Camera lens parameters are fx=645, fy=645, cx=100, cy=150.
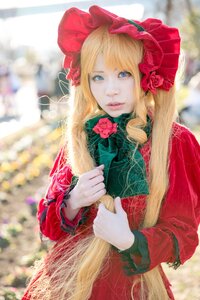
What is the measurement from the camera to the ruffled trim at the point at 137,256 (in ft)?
7.02

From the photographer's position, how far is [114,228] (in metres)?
2.14

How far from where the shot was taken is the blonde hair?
2.24m

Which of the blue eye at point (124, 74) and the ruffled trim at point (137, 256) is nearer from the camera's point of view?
the ruffled trim at point (137, 256)

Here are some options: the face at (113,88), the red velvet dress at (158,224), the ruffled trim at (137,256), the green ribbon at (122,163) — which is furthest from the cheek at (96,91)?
the ruffled trim at (137,256)

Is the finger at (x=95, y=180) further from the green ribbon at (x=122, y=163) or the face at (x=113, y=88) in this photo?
the face at (x=113, y=88)

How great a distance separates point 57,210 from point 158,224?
36cm

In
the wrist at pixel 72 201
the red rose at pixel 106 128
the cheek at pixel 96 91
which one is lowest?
the wrist at pixel 72 201

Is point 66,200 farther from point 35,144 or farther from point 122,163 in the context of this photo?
point 35,144

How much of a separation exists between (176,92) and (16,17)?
3339 cm

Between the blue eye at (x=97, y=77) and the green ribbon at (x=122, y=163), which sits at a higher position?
the blue eye at (x=97, y=77)

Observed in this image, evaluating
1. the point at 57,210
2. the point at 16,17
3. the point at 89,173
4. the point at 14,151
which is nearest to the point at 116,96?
the point at 89,173

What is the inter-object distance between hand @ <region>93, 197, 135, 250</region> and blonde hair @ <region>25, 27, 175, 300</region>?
2.4 inches

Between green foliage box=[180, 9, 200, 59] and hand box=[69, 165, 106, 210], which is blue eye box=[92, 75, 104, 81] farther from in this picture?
green foliage box=[180, 9, 200, 59]

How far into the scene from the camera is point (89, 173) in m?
2.24
